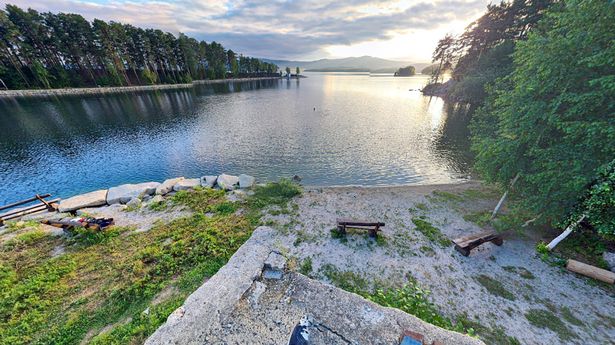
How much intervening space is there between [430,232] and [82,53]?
352 ft

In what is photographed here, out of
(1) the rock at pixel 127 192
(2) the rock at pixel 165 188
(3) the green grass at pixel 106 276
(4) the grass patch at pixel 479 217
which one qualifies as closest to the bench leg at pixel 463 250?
(4) the grass patch at pixel 479 217

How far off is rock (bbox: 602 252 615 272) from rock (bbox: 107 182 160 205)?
87.7 feet

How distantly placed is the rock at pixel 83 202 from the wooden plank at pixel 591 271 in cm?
2750

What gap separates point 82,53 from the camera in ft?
220

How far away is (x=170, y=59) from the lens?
295 ft

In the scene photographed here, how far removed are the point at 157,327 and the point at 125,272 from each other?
3.74 metres

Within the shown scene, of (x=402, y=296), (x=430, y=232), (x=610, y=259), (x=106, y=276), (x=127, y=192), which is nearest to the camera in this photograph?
(x=402, y=296)

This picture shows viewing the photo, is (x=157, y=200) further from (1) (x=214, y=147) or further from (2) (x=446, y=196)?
(2) (x=446, y=196)

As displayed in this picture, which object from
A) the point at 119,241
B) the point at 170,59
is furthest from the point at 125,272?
the point at 170,59

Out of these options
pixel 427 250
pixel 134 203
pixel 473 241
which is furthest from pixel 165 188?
pixel 473 241

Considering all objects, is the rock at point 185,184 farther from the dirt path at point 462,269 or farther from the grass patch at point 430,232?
the grass patch at point 430,232

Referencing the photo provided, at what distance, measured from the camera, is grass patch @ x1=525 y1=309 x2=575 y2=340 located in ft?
21.4

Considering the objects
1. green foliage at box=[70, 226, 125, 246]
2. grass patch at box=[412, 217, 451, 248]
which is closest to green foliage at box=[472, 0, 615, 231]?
grass patch at box=[412, 217, 451, 248]

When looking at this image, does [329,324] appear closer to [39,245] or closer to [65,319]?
[65,319]
